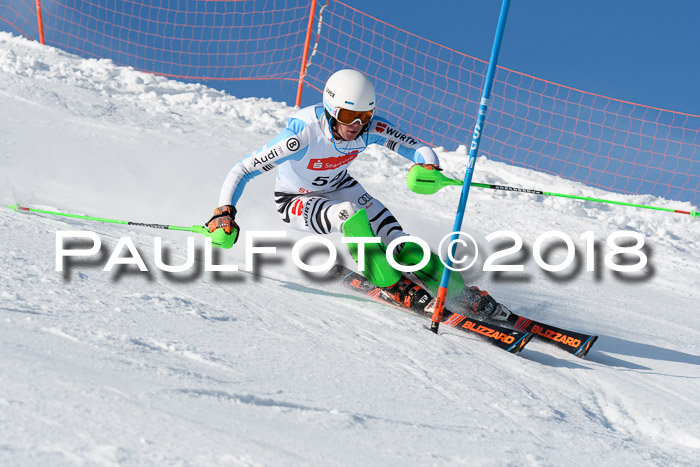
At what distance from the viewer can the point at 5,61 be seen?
10750mm

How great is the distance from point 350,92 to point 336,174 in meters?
0.73

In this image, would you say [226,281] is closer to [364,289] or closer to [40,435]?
[364,289]

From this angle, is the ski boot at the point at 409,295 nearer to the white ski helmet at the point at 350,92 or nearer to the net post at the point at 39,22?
the white ski helmet at the point at 350,92

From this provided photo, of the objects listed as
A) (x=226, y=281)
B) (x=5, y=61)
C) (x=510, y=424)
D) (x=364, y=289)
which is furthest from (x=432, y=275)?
(x=5, y=61)

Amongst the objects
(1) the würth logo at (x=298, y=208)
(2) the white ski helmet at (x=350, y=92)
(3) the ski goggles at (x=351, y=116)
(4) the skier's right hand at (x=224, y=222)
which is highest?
(2) the white ski helmet at (x=350, y=92)

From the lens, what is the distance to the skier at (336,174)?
3909 millimetres

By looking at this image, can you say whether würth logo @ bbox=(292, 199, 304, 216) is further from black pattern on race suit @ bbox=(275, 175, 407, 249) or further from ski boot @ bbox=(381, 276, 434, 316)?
ski boot @ bbox=(381, 276, 434, 316)

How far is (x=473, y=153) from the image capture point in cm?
373

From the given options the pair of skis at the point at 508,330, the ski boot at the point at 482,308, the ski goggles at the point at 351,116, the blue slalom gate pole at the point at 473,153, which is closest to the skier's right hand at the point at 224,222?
the ski goggles at the point at 351,116

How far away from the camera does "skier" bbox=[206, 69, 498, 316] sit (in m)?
3.91

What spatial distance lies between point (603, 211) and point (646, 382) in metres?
7.16

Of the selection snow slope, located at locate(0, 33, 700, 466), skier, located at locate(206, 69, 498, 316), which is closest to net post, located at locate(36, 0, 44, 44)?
snow slope, located at locate(0, 33, 700, 466)

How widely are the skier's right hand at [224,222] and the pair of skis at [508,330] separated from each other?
104 centimetres

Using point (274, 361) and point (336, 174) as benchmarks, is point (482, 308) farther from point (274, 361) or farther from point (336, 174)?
point (274, 361)
